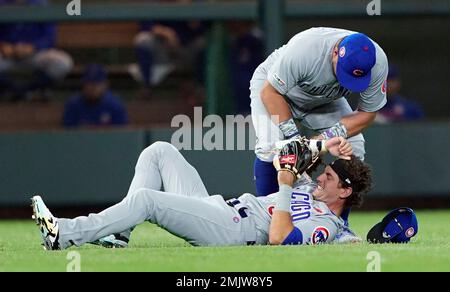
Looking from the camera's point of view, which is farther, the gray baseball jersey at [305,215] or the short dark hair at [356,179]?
the short dark hair at [356,179]

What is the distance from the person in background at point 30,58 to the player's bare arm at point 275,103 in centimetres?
419

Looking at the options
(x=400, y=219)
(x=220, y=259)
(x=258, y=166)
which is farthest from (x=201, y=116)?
(x=220, y=259)

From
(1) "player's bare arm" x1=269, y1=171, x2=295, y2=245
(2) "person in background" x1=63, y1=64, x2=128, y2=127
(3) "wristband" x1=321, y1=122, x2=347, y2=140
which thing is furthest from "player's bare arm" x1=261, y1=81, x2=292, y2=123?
(2) "person in background" x1=63, y1=64, x2=128, y2=127

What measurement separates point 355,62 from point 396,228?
108cm

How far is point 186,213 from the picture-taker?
6.59 m

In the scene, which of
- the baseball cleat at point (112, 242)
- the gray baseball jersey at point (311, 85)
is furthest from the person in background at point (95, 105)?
the baseball cleat at point (112, 242)

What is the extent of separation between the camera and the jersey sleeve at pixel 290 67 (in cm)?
741

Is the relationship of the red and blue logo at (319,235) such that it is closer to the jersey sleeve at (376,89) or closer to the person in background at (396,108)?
the jersey sleeve at (376,89)

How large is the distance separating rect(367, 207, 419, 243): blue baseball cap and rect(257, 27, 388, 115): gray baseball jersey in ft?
2.91

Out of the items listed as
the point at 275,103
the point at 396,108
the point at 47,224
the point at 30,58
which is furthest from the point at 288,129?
the point at 30,58

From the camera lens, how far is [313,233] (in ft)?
22.1

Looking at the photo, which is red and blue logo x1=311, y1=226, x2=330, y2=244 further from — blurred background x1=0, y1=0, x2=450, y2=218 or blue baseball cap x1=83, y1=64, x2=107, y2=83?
blue baseball cap x1=83, y1=64, x2=107, y2=83

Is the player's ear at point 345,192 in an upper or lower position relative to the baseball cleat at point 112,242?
upper
